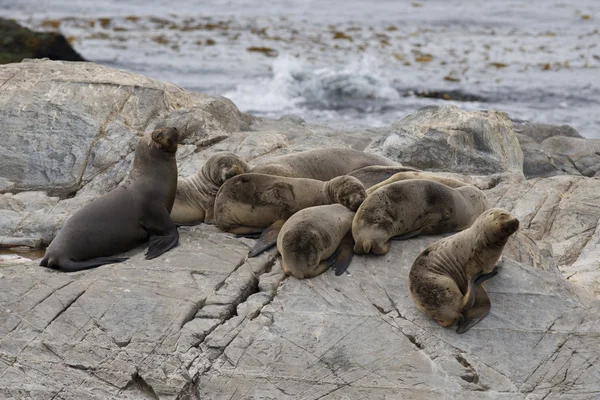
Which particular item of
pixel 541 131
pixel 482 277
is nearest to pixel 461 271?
pixel 482 277

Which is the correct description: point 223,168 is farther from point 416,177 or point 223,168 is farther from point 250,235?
point 416,177

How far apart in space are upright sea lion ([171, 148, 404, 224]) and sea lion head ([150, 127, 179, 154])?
420 millimetres

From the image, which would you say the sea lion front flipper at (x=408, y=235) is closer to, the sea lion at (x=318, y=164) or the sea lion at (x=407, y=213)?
the sea lion at (x=407, y=213)

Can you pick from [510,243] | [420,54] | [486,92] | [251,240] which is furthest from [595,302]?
[420,54]

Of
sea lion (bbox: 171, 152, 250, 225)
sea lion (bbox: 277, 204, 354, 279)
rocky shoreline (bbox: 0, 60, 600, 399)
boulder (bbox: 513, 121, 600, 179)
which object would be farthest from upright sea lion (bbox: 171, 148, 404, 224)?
boulder (bbox: 513, 121, 600, 179)

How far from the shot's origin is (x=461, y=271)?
680 centimetres

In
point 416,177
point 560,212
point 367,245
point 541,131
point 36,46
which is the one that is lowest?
point 36,46

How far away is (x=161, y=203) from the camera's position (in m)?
8.02

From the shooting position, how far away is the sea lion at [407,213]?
23.6 feet

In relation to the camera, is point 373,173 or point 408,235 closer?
point 408,235

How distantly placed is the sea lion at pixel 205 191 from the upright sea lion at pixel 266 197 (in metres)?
0.37

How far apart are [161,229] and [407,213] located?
2.10 metres

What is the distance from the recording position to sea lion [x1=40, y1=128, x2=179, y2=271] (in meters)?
7.49

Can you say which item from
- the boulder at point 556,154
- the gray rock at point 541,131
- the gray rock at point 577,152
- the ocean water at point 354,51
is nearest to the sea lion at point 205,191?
the boulder at point 556,154
